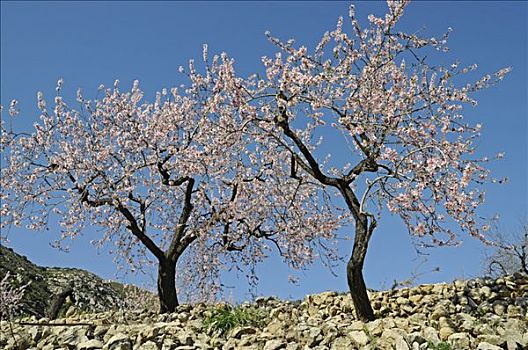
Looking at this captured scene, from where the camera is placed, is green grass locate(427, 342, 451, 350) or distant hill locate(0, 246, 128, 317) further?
distant hill locate(0, 246, 128, 317)

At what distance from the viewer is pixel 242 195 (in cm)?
1116

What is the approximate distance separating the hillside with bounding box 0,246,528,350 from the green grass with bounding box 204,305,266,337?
0.01 metres

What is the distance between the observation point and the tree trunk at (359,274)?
7539 millimetres

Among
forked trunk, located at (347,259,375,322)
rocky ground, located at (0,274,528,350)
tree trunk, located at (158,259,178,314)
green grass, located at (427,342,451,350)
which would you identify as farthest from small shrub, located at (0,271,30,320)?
green grass, located at (427,342,451,350)

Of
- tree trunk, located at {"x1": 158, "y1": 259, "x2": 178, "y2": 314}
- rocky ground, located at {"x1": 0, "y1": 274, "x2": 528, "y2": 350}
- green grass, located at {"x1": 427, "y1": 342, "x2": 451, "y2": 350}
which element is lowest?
green grass, located at {"x1": 427, "y1": 342, "x2": 451, "y2": 350}

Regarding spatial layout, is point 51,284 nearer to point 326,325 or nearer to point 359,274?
point 359,274

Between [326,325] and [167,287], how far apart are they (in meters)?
4.27

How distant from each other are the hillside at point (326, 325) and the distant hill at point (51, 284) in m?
6.72

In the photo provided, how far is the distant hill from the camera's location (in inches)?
631

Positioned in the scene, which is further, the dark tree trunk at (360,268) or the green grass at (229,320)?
the dark tree trunk at (360,268)

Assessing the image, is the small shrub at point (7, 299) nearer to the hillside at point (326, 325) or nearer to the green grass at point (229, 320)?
the hillside at point (326, 325)

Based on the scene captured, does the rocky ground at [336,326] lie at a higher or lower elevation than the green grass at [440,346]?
higher

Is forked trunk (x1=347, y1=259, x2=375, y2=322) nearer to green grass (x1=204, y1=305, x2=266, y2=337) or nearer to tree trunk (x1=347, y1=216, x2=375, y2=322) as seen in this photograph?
tree trunk (x1=347, y1=216, x2=375, y2=322)

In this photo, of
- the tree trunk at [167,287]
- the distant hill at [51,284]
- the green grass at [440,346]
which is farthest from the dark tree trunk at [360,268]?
the distant hill at [51,284]
